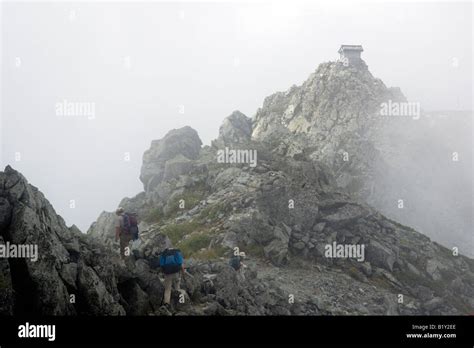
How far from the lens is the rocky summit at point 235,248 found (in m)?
13.2

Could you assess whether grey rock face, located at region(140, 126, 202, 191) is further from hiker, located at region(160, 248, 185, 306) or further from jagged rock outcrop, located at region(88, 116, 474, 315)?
hiker, located at region(160, 248, 185, 306)

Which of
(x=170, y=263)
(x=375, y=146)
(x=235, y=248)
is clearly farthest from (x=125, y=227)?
(x=375, y=146)

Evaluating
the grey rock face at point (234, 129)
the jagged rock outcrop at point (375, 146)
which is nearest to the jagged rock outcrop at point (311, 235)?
the grey rock face at point (234, 129)

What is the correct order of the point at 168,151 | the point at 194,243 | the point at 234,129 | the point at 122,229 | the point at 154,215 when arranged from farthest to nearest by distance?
1. the point at 234,129
2. the point at 168,151
3. the point at 154,215
4. the point at 194,243
5. the point at 122,229

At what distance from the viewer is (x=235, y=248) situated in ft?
109

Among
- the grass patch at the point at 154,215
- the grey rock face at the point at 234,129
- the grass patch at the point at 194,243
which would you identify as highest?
the grey rock face at the point at 234,129

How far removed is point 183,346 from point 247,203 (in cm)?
2767

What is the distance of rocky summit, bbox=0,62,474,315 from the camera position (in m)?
13.2

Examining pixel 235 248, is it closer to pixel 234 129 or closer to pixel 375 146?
pixel 234 129

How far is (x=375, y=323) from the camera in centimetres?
1252

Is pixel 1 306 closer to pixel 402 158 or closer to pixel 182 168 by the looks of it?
pixel 182 168

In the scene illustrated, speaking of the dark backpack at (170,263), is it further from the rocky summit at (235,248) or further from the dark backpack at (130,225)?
the dark backpack at (130,225)

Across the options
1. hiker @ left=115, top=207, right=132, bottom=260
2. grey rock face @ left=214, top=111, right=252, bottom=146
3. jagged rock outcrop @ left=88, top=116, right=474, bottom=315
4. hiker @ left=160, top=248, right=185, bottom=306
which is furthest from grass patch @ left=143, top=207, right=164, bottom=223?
hiker @ left=160, top=248, right=185, bottom=306

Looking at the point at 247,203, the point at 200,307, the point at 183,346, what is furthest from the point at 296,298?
the point at 183,346
